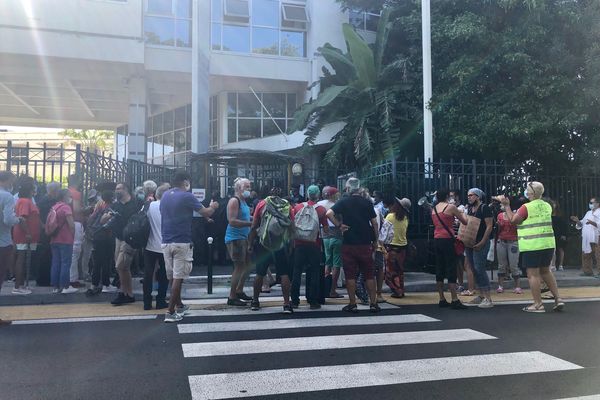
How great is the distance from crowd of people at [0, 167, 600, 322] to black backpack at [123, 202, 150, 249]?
1cm

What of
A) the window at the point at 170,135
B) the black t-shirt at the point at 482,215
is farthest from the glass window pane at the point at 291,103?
the black t-shirt at the point at 482,215

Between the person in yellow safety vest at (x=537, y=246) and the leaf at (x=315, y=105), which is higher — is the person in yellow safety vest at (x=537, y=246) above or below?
below

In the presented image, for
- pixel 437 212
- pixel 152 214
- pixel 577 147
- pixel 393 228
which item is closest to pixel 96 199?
pixel 152 214

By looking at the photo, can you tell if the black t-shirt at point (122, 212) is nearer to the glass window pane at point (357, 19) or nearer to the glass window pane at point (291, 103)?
the glass window pane at point (291, 103)

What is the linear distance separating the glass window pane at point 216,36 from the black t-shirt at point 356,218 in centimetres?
1478

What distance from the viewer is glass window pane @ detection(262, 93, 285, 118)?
22484mm

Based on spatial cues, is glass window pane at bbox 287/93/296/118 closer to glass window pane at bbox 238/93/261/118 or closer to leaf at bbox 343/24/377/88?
glass window pane at bbox 238/93/261/118

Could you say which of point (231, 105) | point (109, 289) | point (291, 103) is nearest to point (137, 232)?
point (109, 289)

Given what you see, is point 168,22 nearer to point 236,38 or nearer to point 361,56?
point 236,38

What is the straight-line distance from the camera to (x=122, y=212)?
777 cm

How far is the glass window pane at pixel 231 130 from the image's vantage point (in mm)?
22562

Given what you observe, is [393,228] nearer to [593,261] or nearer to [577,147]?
[593,261]

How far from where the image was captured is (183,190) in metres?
6.75

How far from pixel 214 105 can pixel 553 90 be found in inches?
581
